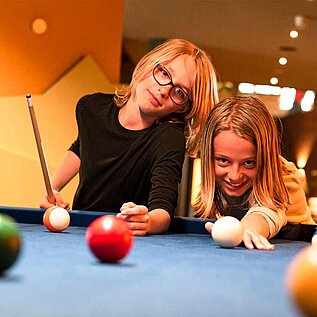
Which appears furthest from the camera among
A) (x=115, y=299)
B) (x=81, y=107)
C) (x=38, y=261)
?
(x=81, y=107)

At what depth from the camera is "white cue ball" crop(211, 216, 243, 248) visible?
1695 mm

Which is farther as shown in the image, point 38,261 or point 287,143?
point 287,143

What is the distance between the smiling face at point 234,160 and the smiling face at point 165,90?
34cm

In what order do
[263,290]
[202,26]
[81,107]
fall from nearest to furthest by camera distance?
[263,290], [81,107], [202,26]

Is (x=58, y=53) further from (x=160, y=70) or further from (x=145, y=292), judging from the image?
(x=145, y=292)

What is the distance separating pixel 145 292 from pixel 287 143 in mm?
4049

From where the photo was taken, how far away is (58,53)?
4.52 metres

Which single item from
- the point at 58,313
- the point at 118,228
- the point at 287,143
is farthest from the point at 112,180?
the point at 287,143

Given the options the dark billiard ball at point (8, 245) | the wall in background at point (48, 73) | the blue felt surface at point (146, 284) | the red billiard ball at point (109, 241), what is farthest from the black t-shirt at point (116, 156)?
the wall in background at point (48, 73)

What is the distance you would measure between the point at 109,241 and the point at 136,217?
2.26 ft

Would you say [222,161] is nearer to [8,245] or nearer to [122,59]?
[8,245]

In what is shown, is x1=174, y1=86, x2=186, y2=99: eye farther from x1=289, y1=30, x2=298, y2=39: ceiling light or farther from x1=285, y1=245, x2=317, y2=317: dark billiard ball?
x1=289, y1=30, x2=298, y2=39: ceiling light

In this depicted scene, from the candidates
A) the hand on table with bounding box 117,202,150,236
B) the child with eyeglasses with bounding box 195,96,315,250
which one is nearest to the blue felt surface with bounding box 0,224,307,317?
the hand on table with bounding box 117,202,150,236

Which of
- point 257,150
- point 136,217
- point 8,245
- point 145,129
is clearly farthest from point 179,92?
point 8,245
